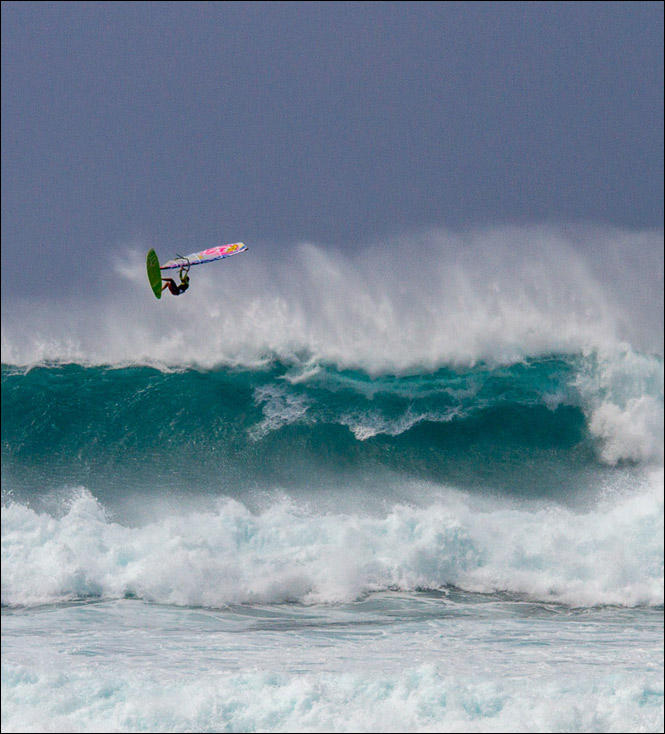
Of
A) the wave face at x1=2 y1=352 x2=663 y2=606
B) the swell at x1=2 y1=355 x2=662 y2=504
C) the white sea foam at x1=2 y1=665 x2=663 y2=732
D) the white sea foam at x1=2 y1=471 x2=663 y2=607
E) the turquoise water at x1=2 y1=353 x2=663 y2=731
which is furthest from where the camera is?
the swell at x1=2 y1=355 x2=662 y2=504

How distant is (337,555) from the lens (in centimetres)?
1165

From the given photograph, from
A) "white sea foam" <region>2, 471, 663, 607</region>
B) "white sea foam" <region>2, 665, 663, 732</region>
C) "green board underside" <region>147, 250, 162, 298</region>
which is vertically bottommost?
"white sea foam" <region>2, 665, 663, 732</region>

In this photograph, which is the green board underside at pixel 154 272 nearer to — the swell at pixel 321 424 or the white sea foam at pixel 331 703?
the white sea foam at pixel 331 703

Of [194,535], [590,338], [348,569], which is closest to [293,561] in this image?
[348,569]

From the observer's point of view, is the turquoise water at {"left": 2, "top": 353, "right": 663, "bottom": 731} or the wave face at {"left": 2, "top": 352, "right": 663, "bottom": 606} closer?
the turquoise water at {"left": 2, "top": 353, "right": 663, "bottom": 731}

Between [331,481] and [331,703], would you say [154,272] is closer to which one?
[331,703]

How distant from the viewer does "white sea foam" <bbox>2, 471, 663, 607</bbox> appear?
11.3 meters

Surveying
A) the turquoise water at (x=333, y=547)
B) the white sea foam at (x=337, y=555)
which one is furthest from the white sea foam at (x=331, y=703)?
the white sea foam at (x=337, y=555)

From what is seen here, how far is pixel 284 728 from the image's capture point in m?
8.07

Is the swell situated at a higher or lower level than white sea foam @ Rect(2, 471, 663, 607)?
higher

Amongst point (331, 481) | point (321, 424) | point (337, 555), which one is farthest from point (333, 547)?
point (321, 424)

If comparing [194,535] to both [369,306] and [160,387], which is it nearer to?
[160,387]

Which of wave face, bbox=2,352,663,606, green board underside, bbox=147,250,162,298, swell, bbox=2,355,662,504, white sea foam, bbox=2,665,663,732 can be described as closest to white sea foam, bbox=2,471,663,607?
wave face, bbox=2,352,663,606

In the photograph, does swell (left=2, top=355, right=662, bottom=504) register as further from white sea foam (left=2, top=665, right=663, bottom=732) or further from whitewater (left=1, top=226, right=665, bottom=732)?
white sea foam (left=2, top=665, right=663, bottom=732)
